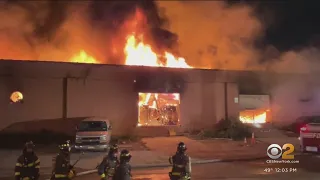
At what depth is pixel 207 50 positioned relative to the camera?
1222 inches

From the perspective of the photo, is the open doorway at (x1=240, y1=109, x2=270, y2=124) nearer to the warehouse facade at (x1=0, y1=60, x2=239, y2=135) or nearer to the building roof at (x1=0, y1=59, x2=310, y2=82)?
the warehouse facade at (x1=0, y1=60, x2=239, y2=135)

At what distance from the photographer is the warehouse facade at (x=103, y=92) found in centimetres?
2102

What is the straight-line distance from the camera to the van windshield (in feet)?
56.4

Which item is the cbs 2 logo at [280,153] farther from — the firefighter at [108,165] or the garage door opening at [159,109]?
the firefighter at [108,165]

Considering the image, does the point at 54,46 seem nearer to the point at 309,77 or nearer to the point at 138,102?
the point at 138,102

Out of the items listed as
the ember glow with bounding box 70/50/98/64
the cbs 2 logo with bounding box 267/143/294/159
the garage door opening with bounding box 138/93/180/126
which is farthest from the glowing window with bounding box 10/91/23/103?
the cbs 2 logo with bounding box 267/143/294/159

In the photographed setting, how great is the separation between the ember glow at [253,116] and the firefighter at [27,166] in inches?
800

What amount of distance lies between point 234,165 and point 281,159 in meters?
2.41

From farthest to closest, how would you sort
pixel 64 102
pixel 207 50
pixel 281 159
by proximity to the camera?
pixel 207 50 → pixel 64 102 → pixel 281 159

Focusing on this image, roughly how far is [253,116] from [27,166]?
21.2m

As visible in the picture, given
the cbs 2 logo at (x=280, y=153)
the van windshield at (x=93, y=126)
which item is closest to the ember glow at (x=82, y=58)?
the van windshield at (x=93, y=126)

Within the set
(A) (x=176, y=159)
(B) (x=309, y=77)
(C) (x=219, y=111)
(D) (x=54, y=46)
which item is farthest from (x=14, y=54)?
(A) (x=176, y=159)

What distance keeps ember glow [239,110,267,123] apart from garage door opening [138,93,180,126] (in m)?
5.17

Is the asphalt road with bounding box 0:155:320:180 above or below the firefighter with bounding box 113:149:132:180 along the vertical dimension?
below
